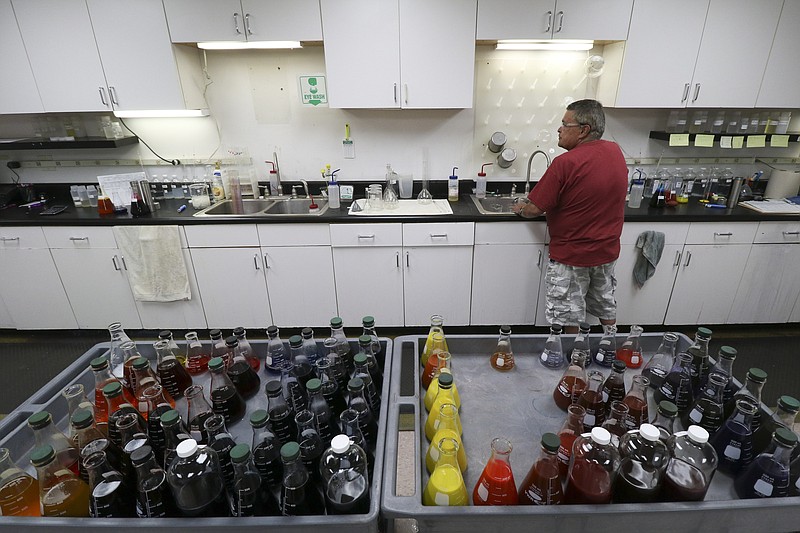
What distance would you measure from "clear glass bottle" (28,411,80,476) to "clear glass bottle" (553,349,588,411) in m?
1.16

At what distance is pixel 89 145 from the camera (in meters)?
2.83

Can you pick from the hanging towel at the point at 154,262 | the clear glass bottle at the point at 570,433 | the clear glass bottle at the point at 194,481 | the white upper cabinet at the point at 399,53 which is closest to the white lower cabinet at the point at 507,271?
the white upper cabinet at the point at 399,53

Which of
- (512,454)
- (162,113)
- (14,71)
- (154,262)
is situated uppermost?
(14,71)

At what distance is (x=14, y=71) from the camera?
258cm

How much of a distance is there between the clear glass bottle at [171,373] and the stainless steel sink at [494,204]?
6.64ft

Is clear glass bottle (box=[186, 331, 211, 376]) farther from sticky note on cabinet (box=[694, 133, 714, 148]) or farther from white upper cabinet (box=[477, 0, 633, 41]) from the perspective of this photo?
sticky note on cabinet (box=[694, 133, 714, 148])

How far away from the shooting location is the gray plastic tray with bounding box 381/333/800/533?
2.51 feet

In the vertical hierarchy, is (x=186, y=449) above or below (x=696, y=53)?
below

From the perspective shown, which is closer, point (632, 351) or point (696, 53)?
point (632, 351)

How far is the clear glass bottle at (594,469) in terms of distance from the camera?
0.78 meters

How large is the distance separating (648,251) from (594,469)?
228 centimetres

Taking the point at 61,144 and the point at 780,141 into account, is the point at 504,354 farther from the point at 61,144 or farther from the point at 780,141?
the point at 61,144

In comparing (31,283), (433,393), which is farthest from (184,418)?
(31,283)

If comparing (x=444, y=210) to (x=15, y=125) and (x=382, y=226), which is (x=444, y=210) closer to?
(x=382, y=226)
